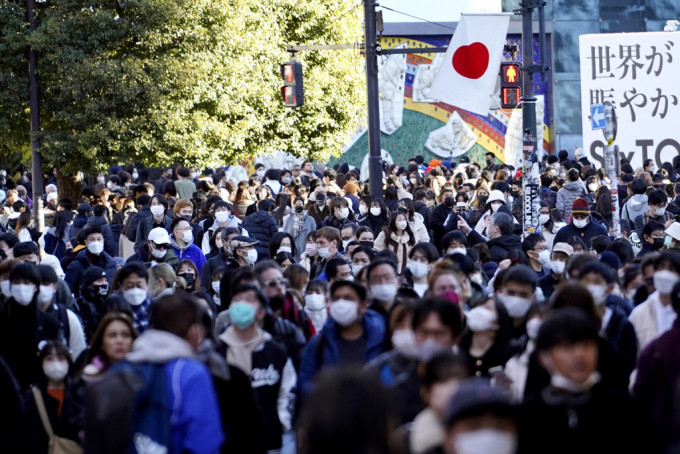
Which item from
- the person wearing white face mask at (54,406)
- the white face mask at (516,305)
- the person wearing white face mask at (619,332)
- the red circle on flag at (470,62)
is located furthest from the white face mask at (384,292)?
the red circle on flag at (470,62)

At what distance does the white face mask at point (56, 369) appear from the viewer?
7.81 metres

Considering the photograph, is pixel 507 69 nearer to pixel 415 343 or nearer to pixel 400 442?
pixel 415 343

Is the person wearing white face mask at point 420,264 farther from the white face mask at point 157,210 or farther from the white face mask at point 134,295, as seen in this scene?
the white face mask at point 157,210

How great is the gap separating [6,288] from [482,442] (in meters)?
5.97

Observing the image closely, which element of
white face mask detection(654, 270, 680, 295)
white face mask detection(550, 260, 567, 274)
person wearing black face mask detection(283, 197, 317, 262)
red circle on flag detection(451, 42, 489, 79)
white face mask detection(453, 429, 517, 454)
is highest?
red circle on flag detection(451, 42, 489, 79)

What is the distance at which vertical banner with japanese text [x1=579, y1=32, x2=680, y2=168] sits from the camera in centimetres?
2309

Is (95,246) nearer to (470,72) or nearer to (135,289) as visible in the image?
(135,289)

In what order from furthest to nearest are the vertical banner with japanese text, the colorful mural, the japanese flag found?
the colorful mural
the vertical banner with japanese text
the japanese flag

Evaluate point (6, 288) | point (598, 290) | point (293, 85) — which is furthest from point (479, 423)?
point (293, 85)

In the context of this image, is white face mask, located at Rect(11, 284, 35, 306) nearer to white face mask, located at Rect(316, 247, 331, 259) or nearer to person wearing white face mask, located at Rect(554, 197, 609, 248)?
white face mask, located at Rect(316, 247, 331, 259)

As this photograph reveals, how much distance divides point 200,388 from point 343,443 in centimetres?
201

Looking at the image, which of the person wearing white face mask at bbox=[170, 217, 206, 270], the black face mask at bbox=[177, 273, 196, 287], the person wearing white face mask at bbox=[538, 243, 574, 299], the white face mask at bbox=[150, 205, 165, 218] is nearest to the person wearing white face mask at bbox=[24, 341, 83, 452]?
the black face mask at bbox=[177, 273, 196, 287]

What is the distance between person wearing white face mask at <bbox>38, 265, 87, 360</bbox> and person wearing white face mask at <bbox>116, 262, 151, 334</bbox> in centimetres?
39

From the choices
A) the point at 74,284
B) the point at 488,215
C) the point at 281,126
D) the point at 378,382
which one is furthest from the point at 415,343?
the point at 281,126
